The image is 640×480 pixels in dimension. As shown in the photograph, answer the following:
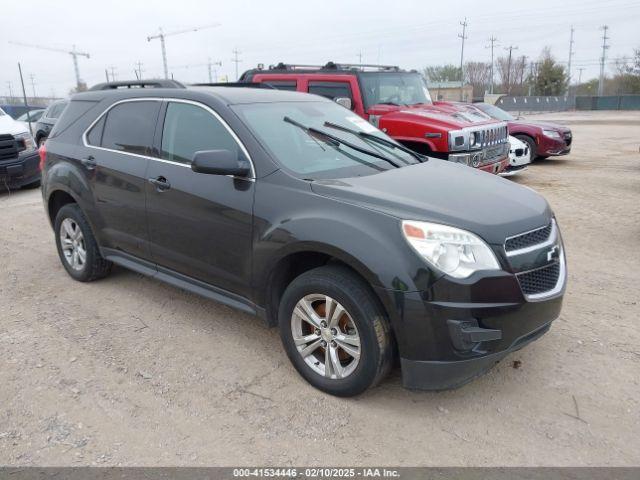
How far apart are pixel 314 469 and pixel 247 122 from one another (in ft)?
7.27

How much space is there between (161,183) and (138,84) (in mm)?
1384

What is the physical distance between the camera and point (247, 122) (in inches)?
146

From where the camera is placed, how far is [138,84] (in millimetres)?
4895

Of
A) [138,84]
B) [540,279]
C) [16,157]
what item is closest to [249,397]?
[540,279]

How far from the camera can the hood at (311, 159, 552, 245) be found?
2.97 metres

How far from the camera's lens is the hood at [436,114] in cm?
793

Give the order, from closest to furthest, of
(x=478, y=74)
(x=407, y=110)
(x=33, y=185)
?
(x=407, y=110) < (x=33, y=185) < (x=478, y=74)

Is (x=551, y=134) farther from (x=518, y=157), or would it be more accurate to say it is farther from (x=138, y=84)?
(x=138, y=84)

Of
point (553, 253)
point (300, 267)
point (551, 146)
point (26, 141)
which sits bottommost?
point (551, 146)

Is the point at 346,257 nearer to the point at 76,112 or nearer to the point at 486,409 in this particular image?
the point at 486,409

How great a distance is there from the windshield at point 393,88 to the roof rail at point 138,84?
4297 mm

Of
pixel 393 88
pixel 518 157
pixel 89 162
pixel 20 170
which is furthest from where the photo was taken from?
pixel 518 157

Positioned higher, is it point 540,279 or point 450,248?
point 450,248

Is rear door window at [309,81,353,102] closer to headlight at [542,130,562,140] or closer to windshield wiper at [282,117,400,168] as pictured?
windshield wiper at [282,117,400,168]
